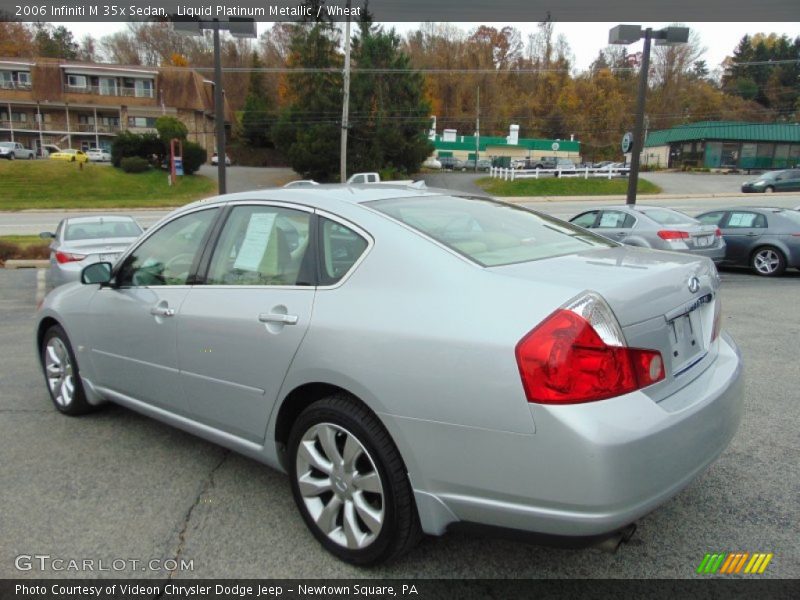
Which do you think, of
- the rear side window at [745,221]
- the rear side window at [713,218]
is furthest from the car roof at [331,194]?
the rear side window at [713,218]

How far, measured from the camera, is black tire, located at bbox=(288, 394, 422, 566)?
7.86 feet

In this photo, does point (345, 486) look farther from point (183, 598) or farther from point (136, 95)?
point (136, 95)

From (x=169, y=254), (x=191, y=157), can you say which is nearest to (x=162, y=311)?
(x=169, y=254)

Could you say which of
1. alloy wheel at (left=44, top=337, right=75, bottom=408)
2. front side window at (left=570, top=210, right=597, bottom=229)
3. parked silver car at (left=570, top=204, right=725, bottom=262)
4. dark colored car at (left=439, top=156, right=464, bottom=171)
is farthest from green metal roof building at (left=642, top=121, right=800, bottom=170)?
alloy wheel at (left=44, top=337, right=75, bottom=408)

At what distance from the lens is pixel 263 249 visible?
3.13 meters

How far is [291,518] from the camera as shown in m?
3.06

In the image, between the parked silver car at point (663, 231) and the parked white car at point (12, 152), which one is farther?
the parked white car at point (12, 152)

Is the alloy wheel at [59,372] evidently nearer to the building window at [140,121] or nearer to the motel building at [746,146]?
the motel building at [746,146]

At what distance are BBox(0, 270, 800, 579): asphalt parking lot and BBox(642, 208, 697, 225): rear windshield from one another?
272 inches

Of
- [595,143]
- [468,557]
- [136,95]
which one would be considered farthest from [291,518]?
[595,143]

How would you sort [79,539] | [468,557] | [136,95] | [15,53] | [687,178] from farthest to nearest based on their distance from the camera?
[15,53] → [136,95] → [687,178] → [79,539] → [468,557]

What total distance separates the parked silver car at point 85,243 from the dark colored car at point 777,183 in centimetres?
3643

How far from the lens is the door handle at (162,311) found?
3.33 m

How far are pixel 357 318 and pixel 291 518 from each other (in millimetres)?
1233
